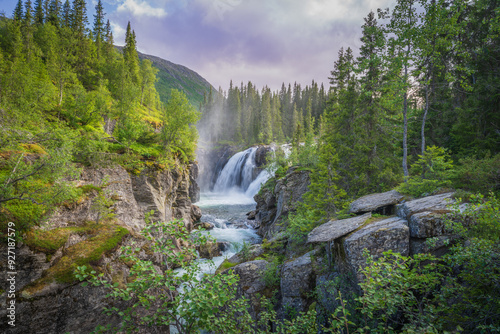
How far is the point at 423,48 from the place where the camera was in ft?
35.8

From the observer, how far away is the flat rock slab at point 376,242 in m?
5.81

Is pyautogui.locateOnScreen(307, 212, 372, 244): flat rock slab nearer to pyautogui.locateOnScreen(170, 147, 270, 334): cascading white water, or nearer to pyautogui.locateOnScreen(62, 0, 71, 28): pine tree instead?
pyautogui.locateOnScreen(170, 147, 270, 334): cascading white water

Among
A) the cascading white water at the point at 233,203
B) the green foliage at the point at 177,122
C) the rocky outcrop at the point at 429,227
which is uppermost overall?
the green foliage at the point at 177,122

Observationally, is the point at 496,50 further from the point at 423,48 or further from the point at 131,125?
the point at 131,125

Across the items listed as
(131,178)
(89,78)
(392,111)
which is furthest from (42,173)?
(89,78)

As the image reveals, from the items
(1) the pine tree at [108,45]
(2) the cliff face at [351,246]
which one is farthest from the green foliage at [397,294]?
(1) the pine tree at [108,45]

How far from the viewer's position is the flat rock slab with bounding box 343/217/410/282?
581 cm

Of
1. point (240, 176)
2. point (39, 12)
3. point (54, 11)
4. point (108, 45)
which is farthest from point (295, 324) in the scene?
point (39, 12)

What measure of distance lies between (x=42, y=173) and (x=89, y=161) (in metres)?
5.73

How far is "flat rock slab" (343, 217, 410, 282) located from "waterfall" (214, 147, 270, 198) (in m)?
37.0

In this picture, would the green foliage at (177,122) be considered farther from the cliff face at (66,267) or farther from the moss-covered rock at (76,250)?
the moss-covered rock at (76,250)

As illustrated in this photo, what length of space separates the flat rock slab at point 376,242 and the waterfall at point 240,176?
37.0m

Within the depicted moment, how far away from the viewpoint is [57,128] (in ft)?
29.9

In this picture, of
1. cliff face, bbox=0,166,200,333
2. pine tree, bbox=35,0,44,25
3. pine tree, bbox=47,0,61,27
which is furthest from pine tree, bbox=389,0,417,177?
pine tree, bbox=35,0,44,25
